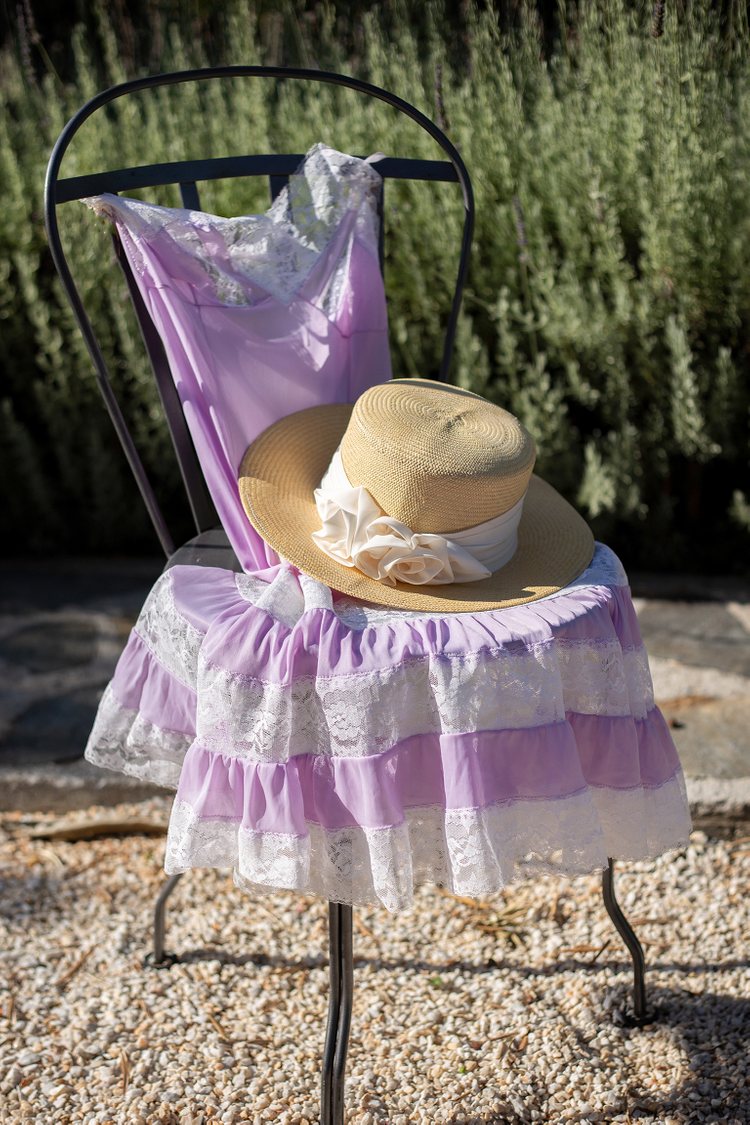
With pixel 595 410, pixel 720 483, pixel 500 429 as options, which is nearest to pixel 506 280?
pixel 595 410

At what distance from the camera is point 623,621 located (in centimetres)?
160

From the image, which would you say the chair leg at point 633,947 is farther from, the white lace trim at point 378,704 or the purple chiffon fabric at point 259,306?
the purple chiffon fabric at point 259,306

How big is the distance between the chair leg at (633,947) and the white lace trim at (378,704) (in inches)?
18.5

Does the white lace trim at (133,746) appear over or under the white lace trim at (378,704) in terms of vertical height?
under

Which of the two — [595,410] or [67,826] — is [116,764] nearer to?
[67,826]

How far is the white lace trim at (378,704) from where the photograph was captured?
139 centimetres

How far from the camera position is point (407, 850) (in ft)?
4.53

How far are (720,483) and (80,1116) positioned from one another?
9.44 ft

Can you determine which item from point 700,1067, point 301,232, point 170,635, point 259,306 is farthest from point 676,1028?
point 301,232

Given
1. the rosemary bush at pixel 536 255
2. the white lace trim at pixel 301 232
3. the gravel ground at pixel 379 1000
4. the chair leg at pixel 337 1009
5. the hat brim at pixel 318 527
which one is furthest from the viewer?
the rosemary bush at pixel 536 255

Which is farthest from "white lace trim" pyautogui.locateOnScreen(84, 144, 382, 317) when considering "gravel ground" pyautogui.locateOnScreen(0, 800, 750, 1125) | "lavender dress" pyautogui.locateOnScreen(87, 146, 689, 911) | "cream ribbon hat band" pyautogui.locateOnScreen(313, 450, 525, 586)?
"gravel ground" pyautogui.locateOnScreen(0, 800, 750, 1125)

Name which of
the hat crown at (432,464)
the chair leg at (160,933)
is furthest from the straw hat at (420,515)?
the chair leg at (160,933)

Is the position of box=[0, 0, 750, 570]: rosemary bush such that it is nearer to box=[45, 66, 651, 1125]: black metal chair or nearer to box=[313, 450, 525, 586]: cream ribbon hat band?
box=[45, 66, 651, 1125]: black metal chair

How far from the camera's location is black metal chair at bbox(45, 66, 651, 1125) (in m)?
1.50
